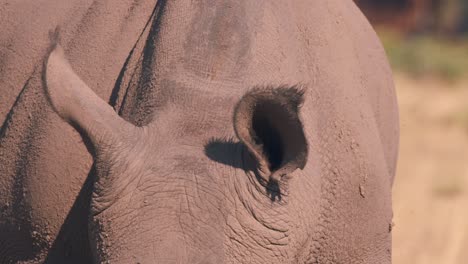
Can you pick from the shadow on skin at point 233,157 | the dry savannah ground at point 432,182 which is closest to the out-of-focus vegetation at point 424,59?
the dry savannah ground at point 432,182

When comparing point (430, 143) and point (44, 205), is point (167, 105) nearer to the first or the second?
point (44, 205)

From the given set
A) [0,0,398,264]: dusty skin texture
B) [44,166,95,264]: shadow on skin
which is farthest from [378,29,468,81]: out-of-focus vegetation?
[44,166,95,264]: shadow on skin

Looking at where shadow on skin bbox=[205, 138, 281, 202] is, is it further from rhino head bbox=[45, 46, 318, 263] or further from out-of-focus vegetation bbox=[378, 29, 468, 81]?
out-of-focus vegetation bbox=[378, 29, 468, 81]

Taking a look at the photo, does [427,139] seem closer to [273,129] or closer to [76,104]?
[273,129]

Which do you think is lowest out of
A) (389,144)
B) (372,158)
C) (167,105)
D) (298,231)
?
(298,231)

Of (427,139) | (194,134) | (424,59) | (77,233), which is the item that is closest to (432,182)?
(427,139)

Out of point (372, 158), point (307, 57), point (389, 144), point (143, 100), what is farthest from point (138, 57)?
point (389, 144)
